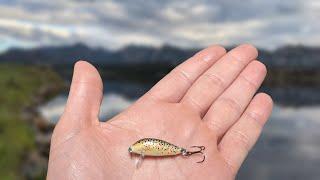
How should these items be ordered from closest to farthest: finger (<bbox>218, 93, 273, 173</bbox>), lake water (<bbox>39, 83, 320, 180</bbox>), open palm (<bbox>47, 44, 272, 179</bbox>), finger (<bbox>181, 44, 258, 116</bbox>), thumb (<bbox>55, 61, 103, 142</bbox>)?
open palm (<bbox>47, 44, 272, 179</bbox>) < thumb (<bbox>55, 61, 103, 142</bbox>) < finger (<bbox>218, 93, 273, 173</bbox>) < finger (<bbox>181, 44, 258, 116</bbox>) < lake water (<bbox>39, 83, 320, 180</bbox>)

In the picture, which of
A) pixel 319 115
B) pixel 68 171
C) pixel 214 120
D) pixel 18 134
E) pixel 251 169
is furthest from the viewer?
pixel 319 115

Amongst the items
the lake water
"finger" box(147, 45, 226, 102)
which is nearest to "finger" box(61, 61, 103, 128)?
"finger" box(147, 45, 226, 102)

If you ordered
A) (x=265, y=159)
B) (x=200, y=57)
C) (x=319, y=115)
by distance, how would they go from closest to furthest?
(x=200, y=57) → (x=265, y=159) → (x=319, y=115)

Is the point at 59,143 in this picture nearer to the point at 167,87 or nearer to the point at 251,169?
the point at 167,87

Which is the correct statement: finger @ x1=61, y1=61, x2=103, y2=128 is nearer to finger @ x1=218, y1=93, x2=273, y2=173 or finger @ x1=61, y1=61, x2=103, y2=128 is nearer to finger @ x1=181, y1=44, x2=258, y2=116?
finger @ x1=181, y1=44, x2=258, y2=116

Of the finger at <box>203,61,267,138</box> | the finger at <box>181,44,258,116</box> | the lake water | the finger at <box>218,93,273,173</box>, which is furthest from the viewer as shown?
the lake water

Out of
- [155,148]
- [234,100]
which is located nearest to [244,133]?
[234,100]

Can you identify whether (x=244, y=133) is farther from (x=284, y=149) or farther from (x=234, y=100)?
(x=284, y=149)

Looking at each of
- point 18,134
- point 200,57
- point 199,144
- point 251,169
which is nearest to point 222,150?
point 199,144
